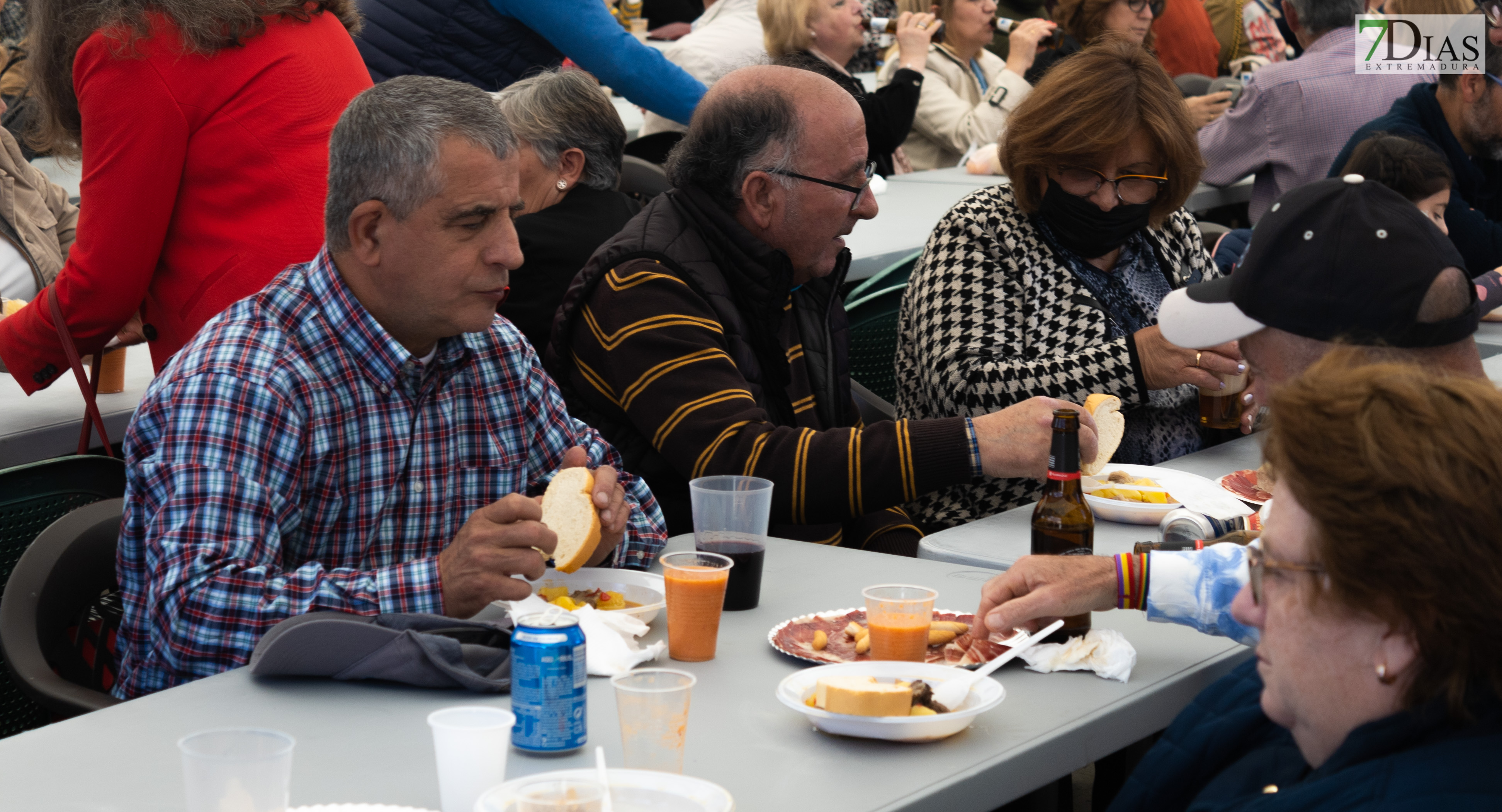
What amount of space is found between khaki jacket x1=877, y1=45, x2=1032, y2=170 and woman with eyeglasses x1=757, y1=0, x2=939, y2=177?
282 mm

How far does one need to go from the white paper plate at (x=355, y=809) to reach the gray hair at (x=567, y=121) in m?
2.50

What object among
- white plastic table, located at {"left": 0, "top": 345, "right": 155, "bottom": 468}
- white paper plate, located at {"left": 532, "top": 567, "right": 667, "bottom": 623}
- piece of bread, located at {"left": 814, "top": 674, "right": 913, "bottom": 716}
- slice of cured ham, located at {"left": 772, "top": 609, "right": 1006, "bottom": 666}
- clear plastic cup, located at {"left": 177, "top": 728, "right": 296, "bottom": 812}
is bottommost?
white plastic table, located at {"left": 0, "top": 345, "right": 155, "bottom": 468}

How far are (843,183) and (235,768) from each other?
192cm

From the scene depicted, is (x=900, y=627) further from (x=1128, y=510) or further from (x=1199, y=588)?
(x=1128, y=510)

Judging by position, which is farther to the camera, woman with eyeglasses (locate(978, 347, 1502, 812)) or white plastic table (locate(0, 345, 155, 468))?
white plastic table (locate(0, 345, 155, 468))

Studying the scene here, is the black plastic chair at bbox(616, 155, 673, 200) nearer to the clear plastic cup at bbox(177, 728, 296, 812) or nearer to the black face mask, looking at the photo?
the black face mask

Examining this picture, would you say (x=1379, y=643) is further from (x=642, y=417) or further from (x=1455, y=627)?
(x=642, y=417)

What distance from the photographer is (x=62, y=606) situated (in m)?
2.03

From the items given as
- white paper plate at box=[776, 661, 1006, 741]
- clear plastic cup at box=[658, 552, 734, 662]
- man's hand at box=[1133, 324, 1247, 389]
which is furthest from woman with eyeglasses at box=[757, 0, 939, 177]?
white paper plate at box=[776, 661, 1006, 741]

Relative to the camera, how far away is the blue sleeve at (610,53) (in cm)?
384

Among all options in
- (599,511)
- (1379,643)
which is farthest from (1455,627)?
(599,511)

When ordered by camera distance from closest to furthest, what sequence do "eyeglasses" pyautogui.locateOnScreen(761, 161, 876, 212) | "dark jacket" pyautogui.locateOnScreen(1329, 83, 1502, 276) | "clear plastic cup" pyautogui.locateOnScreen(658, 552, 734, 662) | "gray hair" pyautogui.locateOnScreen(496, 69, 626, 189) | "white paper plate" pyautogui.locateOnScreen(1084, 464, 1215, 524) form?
1. "clear plastic cup" pyautogui.locateOnScreen(658, 552, 734, 662)
2. "white paper plate" pyautogui.locateOnScreen(1084, 464, 1215, 524)
3. "eyeglasses" pyautogui.locateOnScreen(761, 161, 876, 212)
4. "gray hair" pyautogui.locateOnScreen(496, 69, 626, 189)
5. "dark jacket" pyautogui.locateOnScreen(1329, 83, 1502, 276)

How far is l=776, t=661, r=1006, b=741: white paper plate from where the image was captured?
1.52 meters

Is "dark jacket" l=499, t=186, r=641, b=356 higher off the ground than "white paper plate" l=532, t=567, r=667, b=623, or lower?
higher
